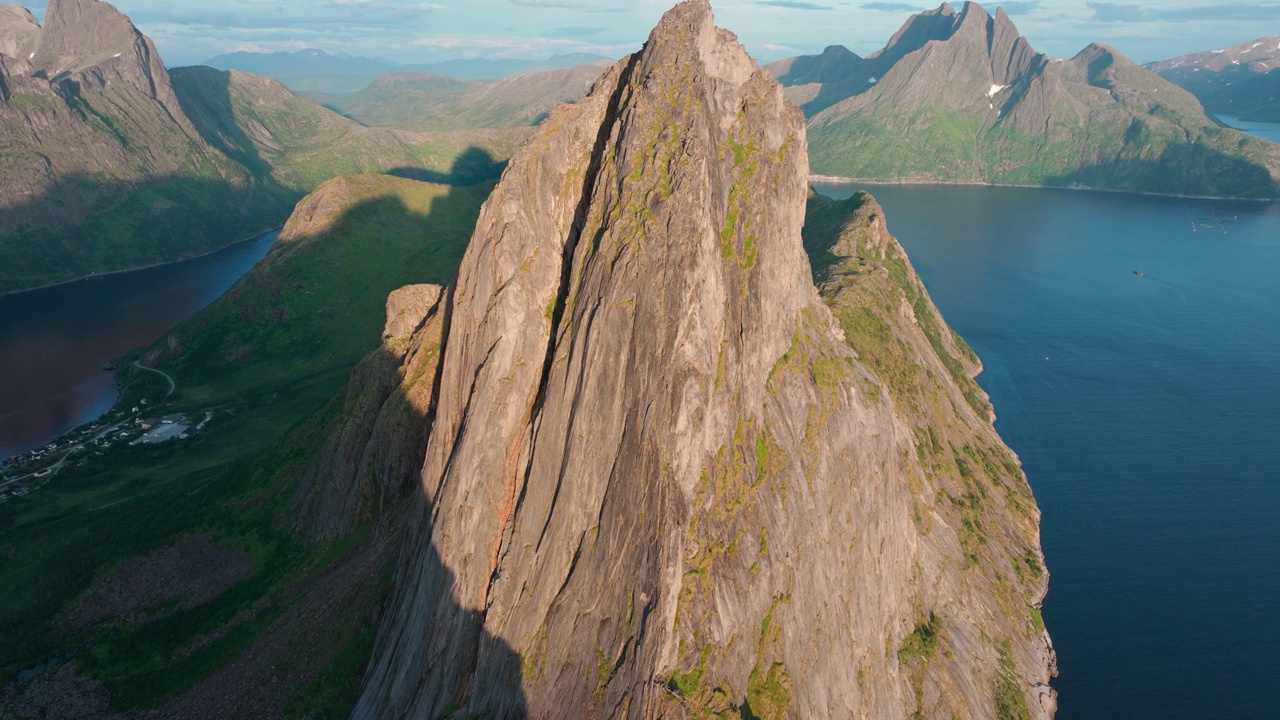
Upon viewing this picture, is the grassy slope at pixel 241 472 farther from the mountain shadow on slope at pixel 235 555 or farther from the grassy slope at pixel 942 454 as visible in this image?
the grassy slope at pixel 942 454

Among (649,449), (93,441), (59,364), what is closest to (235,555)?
(649,449)

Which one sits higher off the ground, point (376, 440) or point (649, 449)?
point (649, 449)

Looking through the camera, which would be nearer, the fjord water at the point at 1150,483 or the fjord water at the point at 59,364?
the fjord water at the point at 1150,483

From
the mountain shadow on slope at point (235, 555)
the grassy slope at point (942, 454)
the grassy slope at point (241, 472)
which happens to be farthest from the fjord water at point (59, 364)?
the grassy slope at point (942, 454)

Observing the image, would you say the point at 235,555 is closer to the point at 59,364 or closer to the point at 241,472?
the point at 241,472

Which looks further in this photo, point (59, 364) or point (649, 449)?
point (59, 364)

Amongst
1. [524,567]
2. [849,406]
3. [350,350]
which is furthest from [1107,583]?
[350,350]

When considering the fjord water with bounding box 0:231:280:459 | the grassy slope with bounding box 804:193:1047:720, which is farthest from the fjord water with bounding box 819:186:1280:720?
the fjord water with bounding box 0:231:280:459
